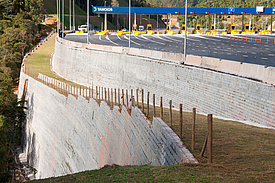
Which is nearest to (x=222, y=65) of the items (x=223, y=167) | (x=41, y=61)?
(x=223, y=167)

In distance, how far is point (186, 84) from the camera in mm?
21500

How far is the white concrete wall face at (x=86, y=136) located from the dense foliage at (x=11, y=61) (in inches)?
84.4

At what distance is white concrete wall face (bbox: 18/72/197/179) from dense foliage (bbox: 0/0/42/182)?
214 centimetres

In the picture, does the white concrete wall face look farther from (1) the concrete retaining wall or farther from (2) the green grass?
(1) the concrete retaining wall

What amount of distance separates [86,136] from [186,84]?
8397 millimetres

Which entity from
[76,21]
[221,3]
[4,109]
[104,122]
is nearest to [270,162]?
[104,122]

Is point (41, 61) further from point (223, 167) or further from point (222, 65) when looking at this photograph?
point (223, 167)

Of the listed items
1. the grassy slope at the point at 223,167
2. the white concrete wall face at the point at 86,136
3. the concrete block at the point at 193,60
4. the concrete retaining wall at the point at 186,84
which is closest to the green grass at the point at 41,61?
the white concrete wall face at the point at 86,136

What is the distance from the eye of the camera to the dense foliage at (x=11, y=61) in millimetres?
35353

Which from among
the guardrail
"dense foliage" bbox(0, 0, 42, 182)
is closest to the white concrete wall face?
"dense foliage" bbox(0, 0, 42, 182)

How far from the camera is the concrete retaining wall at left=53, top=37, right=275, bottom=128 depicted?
15148 mm

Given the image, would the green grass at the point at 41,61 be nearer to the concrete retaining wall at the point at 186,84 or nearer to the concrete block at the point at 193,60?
the concrete retaining wall at the point at 186,84

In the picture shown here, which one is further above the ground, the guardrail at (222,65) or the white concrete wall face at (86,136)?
the guardrail at (222,65)

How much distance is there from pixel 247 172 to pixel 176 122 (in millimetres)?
6117
